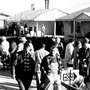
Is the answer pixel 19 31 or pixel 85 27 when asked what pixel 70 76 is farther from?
pixel 19 31

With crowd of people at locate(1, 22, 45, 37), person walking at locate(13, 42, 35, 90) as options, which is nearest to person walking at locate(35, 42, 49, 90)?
person walking at locate(13, 42, 35, 90)

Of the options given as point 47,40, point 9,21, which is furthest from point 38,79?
point 9,21

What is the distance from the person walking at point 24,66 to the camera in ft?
28.5

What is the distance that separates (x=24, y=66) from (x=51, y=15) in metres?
38.4

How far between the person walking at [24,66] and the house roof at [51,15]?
121ft

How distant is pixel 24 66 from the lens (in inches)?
344

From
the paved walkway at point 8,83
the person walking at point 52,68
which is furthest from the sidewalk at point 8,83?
the person walking at point 52,68

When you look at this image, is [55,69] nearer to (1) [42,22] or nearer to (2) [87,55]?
(2) [87,55]

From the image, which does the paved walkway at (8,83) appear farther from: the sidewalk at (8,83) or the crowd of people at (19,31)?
the crowd of people at (19,31)

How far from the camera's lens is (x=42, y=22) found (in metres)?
48.1

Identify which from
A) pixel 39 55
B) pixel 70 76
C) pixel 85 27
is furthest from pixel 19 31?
pixel 39 55

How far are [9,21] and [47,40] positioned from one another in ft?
107

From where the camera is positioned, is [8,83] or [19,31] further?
[19,31]

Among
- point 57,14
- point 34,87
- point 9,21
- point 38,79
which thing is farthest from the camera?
point 9,21
